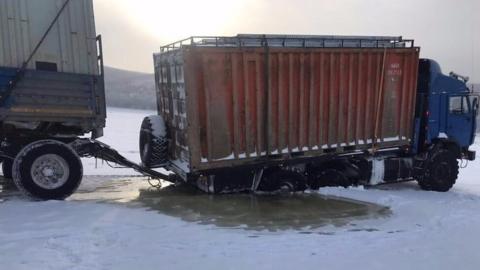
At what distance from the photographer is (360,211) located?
849cm

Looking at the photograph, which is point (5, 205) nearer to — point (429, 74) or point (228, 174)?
point (228, 174)

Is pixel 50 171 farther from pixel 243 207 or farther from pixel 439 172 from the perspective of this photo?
pixel 439 172

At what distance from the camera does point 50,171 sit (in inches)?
340

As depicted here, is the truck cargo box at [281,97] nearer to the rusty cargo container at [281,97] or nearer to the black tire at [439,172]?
the rusty cargo container at [281,97]

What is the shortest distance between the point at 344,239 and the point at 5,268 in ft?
13.2

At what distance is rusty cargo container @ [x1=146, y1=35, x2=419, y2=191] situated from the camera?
881 centimetres

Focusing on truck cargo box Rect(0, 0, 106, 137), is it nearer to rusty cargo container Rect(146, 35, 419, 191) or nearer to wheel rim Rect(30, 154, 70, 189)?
wheel rim Rect(30, 154, 70, 189)

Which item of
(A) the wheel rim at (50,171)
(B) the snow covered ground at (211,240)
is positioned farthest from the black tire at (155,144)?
(A) the wheel rim at (50,171)

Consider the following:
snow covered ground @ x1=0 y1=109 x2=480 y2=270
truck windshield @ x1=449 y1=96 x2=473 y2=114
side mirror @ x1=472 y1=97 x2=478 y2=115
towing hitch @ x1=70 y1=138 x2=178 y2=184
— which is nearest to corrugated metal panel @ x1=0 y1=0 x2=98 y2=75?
towing hitch @ x1=70 y1=138 x2=178 y2=184

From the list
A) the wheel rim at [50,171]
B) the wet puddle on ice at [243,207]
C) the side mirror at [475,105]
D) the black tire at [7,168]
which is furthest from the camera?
the side mirror at [475,105]

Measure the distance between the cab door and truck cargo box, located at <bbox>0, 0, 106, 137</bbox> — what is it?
7.67 m

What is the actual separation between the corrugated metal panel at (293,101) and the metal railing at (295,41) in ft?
0.46

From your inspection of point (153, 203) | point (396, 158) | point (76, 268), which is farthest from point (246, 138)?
point (76, 268)

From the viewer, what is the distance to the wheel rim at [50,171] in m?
8.59
